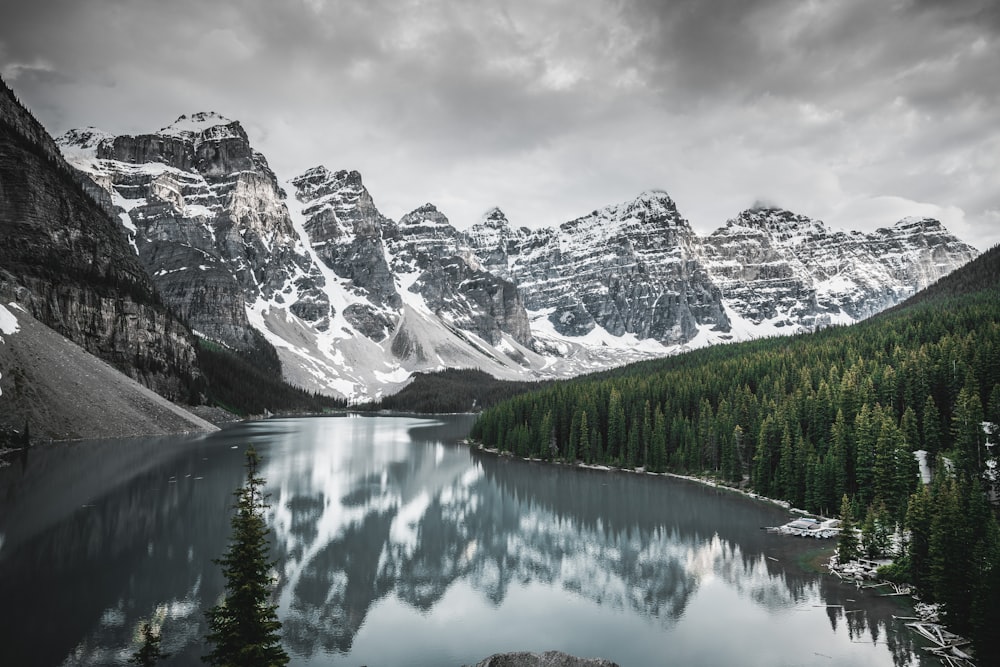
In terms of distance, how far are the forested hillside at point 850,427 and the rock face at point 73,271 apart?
73.4 meters

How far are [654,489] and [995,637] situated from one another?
138 ft

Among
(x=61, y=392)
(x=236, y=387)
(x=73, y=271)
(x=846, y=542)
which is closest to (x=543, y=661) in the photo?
(x=846, y=542)

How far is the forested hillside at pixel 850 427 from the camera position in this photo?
2758cm

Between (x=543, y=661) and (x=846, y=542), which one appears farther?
(x=846, y=542)

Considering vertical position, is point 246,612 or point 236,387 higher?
point 236,387

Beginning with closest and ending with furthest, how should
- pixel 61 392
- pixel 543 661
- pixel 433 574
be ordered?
pixel 543 661
pixel 433 574
pixel 61 392

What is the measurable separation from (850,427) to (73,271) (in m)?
128

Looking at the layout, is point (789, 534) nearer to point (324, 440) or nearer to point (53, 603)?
point (53, 603)

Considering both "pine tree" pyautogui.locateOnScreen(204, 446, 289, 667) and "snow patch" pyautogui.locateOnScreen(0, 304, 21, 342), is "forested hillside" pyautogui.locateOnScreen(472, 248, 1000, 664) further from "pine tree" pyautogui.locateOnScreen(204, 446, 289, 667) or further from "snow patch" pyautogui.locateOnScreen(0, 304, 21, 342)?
"snow patch" pyautogui.locateOnScreen(0, 304, 21, 342)

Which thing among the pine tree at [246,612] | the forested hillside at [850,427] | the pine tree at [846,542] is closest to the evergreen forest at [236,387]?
the forested hillside at [850,427]

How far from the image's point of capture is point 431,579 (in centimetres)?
3331

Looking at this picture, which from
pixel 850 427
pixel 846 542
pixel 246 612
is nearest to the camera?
pixel 246 612

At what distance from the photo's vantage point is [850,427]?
52.3 metres

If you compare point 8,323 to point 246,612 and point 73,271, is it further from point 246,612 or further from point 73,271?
point 246,612
